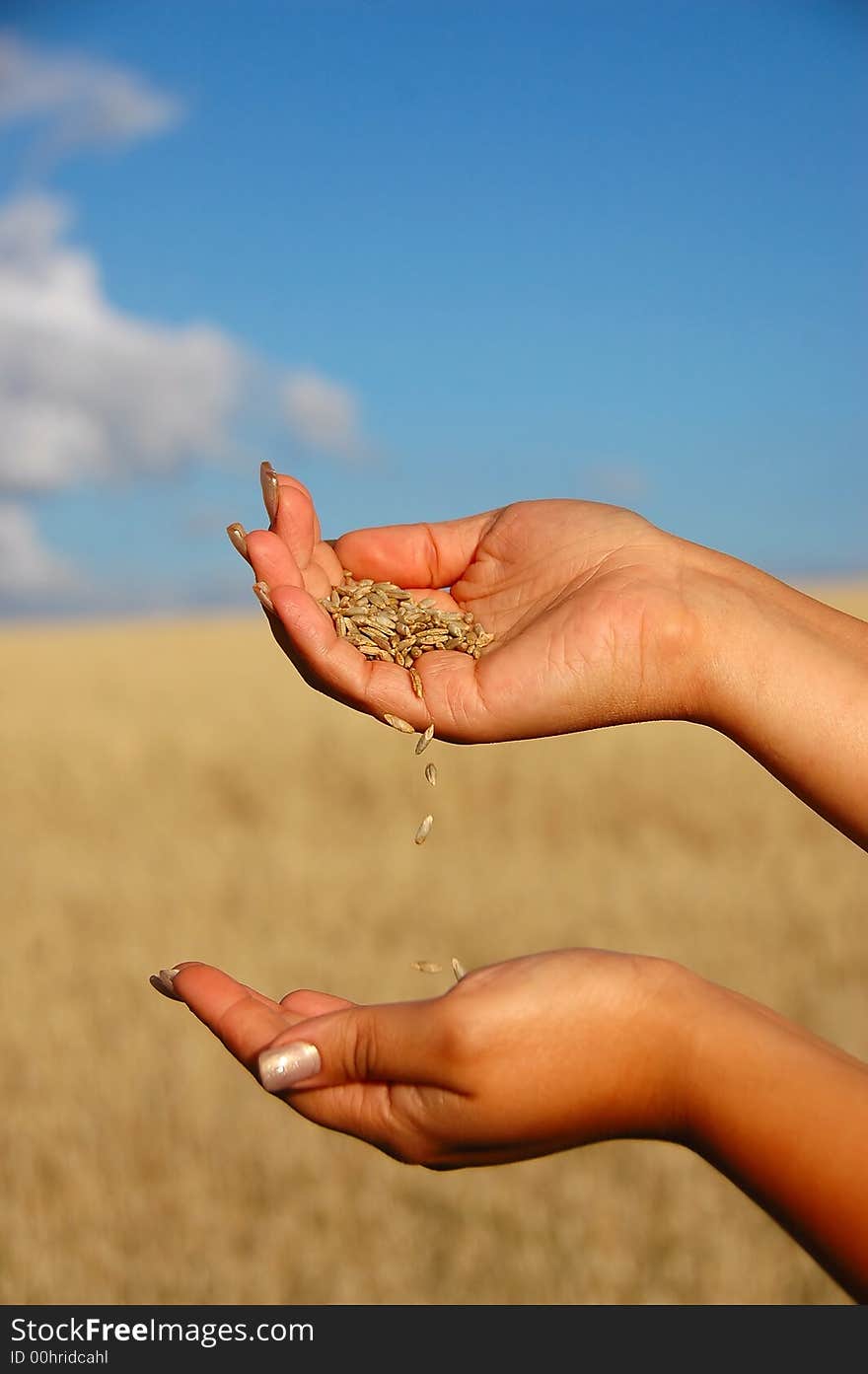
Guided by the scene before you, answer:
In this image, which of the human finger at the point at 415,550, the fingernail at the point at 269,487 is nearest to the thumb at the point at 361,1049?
the fingernail at the point at 269,487

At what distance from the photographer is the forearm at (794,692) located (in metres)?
2.50

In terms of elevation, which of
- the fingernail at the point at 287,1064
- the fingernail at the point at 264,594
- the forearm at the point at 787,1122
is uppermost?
the fingernail at the point at 264,594

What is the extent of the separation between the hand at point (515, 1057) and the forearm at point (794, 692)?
74 cm

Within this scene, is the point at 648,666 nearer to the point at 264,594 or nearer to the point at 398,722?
the point at 398,722

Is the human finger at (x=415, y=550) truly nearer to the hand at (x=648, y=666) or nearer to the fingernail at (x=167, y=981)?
the hand at (x=648, y=666)

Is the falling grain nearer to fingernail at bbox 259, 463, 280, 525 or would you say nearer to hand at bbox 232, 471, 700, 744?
hand at bbox 232, 471, 700, 744

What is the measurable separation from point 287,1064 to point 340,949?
16.6 ft

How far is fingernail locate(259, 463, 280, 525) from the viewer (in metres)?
2.84

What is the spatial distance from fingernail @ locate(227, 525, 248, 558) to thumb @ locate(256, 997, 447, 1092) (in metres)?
1.18

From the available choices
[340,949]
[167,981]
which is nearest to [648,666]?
[167,981]

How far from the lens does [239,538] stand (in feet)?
9.25

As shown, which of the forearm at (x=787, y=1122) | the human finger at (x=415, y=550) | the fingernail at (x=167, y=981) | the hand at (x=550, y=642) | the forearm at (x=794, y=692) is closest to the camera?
the forearm at (x=787, y=1122)

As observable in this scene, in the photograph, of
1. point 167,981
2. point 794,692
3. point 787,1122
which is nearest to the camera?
point 787,1122
